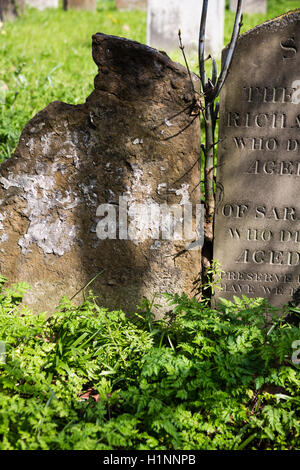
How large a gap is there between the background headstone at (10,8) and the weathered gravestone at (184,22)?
426 centimetres

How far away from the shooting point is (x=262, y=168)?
2.68 m

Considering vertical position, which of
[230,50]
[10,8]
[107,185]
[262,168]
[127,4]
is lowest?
[107,185]

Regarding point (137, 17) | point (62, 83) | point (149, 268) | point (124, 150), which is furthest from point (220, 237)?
point (137, 17)

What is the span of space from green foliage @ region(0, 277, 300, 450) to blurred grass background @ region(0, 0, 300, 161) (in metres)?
1.86

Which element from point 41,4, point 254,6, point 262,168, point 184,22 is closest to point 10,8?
point 41,4

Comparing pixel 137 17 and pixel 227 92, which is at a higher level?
pixel 137 17

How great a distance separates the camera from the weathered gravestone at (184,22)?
19.9 feet

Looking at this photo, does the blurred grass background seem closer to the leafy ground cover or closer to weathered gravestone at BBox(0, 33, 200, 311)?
weathered gravestone at BBox(0, 33, 200, 311)

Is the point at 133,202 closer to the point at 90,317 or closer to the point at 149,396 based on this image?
the point at 90,317

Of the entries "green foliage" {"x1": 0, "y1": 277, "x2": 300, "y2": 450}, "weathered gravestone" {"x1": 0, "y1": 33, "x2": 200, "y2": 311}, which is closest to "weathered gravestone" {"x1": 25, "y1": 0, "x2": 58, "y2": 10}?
"weathered gravestone" {"x1": 0, "y1": 33, "x2": 200, "y2": 311}

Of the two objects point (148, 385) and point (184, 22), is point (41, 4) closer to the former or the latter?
point (184, 22)

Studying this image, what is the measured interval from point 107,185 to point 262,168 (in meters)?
0.94

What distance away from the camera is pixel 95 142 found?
270cm

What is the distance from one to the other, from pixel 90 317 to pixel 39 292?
19.9 inches
